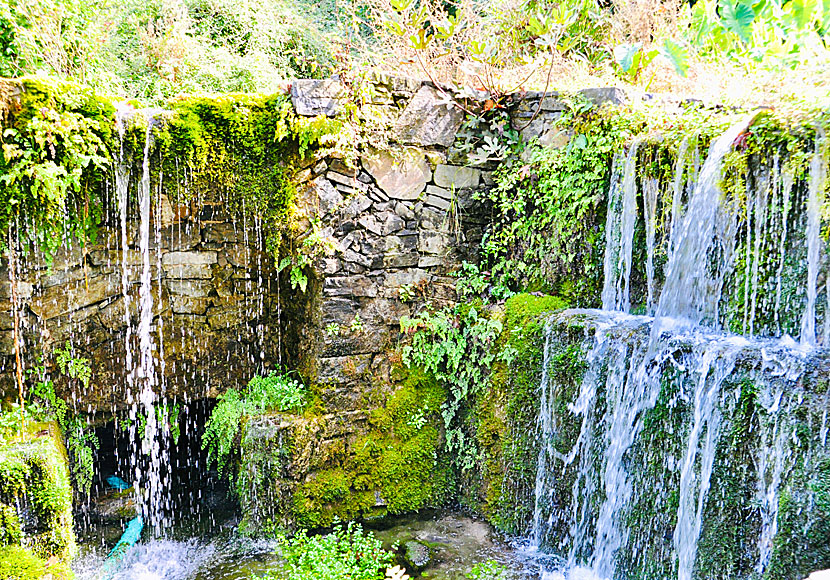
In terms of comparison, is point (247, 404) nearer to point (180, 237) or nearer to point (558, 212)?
point (180, 237)

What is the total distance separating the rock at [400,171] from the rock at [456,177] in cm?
9

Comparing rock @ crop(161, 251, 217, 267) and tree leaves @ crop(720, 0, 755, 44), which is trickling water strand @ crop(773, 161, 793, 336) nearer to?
tree leaves @ crop(720, 0, 755, 44)

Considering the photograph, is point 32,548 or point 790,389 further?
point 32,548

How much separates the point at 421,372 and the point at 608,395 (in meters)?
1.85

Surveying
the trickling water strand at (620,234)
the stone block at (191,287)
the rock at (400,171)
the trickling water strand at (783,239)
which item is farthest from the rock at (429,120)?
the trickling water strand at (783,239)

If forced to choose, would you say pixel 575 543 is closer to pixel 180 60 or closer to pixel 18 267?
pixel 18 267

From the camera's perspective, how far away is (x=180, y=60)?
6949mm

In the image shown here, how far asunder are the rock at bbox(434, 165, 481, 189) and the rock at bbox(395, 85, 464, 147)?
203mm

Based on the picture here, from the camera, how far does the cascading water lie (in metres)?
2.80

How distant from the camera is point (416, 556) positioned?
4.39m

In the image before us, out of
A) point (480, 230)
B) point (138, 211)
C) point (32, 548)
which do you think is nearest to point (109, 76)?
point (138, 211)

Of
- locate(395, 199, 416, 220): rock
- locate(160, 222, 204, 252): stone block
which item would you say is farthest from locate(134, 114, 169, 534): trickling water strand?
locate(395, 199, 416, 220): rock

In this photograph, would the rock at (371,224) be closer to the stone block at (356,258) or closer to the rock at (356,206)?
the rock at (356,206)

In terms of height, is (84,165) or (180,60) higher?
(180,60)
